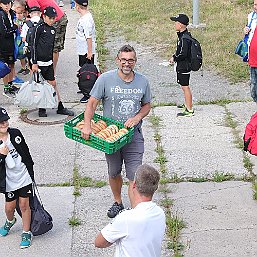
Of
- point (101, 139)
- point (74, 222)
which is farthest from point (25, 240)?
point (101, 139)

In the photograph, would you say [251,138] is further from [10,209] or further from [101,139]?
[10,209]

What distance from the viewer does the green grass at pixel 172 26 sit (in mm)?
12164

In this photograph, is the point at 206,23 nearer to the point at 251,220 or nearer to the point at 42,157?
A: the point at 42,157

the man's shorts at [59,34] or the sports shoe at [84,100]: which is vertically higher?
the man's shorts at [59,34]

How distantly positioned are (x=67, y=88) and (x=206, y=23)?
17.1 feet

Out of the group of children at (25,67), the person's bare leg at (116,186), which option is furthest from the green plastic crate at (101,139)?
the person's bare leg at (116,186)

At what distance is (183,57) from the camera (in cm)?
910

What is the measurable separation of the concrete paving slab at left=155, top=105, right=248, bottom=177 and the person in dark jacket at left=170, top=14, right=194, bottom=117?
0.62ft

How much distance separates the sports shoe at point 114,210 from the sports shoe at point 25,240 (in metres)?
0.88

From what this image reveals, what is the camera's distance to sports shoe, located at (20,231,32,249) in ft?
20.0

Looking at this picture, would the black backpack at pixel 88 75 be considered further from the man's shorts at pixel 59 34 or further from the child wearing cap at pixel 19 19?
the child wearing cap at pixel 19 19

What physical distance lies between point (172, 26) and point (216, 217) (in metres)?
8.90

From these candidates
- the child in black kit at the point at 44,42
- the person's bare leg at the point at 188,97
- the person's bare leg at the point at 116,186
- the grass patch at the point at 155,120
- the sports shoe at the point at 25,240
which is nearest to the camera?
the sports shoe at the point at 25,240

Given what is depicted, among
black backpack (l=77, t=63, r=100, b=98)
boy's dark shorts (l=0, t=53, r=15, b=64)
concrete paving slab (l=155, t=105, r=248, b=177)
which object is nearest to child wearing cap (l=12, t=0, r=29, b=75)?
boy's dark shorts (l=0, t=53, r=15, b=64)
